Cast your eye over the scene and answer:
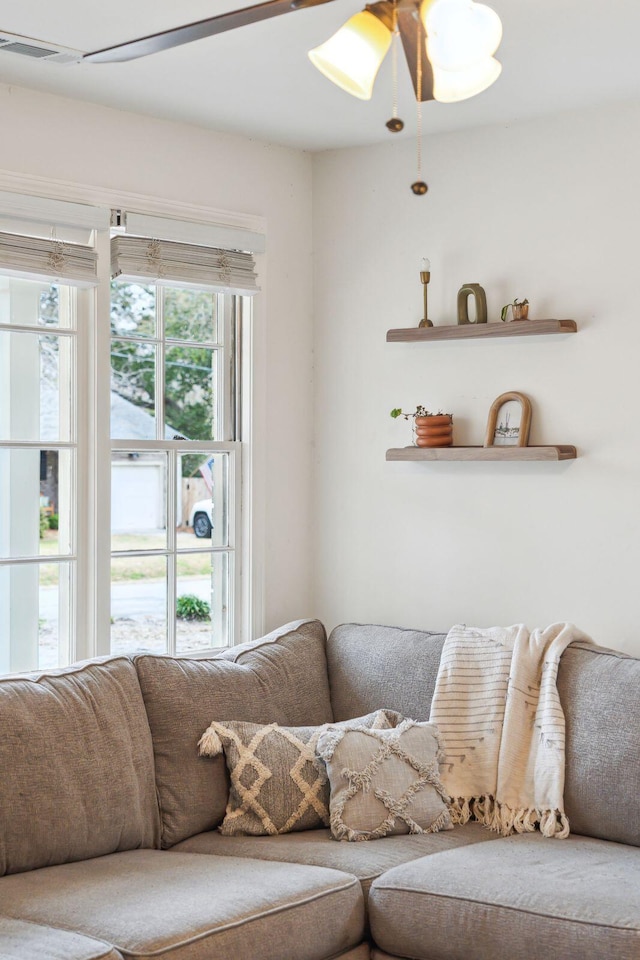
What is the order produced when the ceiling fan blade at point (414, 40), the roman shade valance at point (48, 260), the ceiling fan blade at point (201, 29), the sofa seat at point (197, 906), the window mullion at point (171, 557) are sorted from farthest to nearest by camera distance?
the window mullion at point (171, 557) → the roman shade valance at point (48, 260) → the sofa seat at point (197, 906) → the ceiling fan blade at point (201, 29) → the ceiling fan blade at point (414, 40)

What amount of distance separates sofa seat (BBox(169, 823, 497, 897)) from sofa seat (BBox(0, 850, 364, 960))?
95 mm

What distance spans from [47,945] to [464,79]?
1.84 meters

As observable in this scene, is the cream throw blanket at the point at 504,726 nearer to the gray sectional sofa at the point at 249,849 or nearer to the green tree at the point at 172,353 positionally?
the gray sectional sofa at the point at 249,849

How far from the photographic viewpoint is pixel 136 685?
3049 mm

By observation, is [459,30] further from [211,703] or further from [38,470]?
[38,470]

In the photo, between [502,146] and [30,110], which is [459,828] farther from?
[30,110]

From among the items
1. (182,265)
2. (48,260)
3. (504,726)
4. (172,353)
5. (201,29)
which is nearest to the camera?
(201,29)

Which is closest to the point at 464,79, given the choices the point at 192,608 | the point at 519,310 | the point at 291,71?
the point at 291,71

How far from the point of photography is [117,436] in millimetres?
3672

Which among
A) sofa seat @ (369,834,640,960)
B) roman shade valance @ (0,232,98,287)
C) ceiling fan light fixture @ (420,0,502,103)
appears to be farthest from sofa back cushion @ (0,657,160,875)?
ceiling fan light fixture @ (420,0,502,103)

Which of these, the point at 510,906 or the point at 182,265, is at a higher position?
the point at 182,265

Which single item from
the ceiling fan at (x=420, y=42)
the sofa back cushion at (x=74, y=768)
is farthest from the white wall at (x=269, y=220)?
the ceiling fan at (x=420, y=42)

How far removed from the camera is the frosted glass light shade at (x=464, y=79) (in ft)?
6.41

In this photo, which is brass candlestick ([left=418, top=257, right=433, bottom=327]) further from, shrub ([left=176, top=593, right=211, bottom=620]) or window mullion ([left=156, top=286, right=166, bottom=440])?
shrub ([left=176, top=593, right=211, bottom=620])
